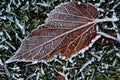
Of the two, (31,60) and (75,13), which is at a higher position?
(75,13)

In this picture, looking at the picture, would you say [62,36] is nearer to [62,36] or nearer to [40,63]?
[62,36]

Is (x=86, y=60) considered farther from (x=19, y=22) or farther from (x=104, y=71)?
(x=19, y=22)

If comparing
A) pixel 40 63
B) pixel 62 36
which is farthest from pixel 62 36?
pixel 40 63

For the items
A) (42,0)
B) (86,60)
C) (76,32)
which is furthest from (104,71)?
(42,0)
